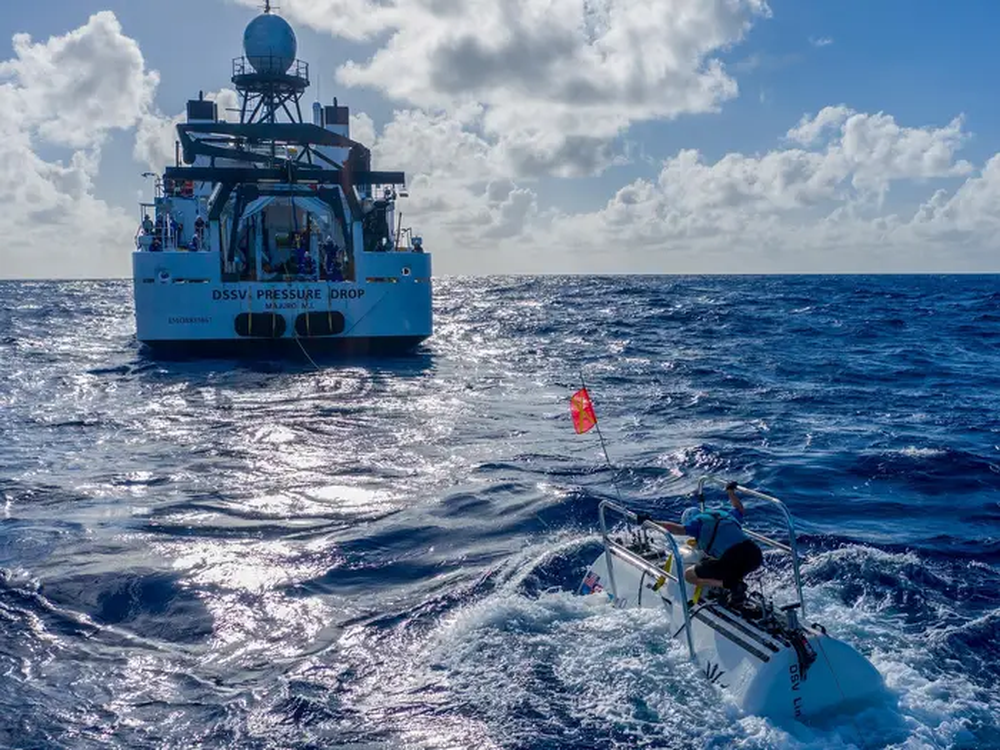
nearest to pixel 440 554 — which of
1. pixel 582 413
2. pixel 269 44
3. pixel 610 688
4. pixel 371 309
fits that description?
pixel 582 413

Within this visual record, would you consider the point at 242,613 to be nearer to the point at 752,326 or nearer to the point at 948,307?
the point at 752,326

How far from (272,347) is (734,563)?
24.0 meters

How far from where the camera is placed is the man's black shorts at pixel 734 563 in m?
7.50

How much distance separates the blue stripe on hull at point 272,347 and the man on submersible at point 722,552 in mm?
22375

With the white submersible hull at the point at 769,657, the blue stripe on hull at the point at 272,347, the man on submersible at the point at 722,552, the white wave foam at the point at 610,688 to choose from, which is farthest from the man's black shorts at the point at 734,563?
the blue stripe on hull at the point at 272,347

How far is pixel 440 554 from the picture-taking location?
36.1 ft

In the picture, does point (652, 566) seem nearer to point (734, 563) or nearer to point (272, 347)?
point (734, 563)

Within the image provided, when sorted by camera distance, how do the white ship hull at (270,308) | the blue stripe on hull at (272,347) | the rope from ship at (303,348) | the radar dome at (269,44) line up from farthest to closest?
the radar dome at (269,44)
the blue stripe on hull at (272,347)
the white ship hull at (270,308)
the rope from ship at (303,348)

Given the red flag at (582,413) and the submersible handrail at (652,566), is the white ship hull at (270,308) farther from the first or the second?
the submersible handrail at (652,566)

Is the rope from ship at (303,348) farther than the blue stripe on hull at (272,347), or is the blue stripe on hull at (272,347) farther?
the blue stripe on hull at (272,347)

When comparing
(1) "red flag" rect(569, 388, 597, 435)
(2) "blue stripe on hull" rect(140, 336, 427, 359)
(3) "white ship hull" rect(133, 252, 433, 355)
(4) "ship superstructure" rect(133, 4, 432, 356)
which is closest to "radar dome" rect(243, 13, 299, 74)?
(4) "ship superstructure" rect(133, 4, 432, 356)

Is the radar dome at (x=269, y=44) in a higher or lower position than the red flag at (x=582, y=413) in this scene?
higher

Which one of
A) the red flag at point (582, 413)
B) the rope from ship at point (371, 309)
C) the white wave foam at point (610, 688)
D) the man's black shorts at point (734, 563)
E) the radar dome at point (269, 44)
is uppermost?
the radar dome at point (269, 44)

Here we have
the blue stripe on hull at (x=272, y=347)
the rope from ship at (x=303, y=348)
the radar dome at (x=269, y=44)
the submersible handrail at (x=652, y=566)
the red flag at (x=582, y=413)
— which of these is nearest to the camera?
the submersible handrail at (x=652, y=566)
